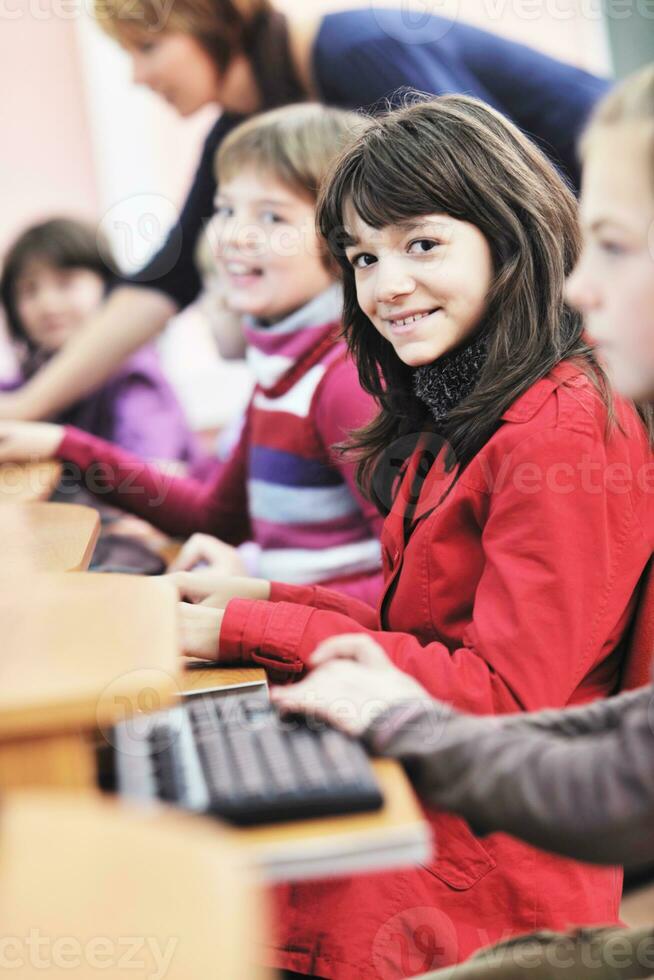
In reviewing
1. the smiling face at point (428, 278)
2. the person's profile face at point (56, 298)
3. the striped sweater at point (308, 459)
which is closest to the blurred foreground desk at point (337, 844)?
the smiling face at point (428, 278)

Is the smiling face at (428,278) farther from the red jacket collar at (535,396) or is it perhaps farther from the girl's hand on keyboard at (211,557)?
the girl's hand on keyboard at (211,557)

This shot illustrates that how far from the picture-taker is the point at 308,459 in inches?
55.3

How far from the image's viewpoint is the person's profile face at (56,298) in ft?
7.86

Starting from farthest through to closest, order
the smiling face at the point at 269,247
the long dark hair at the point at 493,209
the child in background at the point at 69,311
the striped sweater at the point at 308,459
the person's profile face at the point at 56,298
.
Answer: the person's profile face at the point at 56,298 < the child in background at the point at 69,311 < the smiling face at the point at 269,247 < the striped sweater at the point at 308,459 < the long dark hair at the point at 493,209

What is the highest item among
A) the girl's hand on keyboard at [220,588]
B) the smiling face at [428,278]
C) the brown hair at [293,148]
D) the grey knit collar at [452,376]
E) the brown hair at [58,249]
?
the brown hair at [293,148]

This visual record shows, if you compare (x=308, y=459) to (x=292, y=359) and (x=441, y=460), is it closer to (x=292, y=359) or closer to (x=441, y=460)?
(x=292, y=359)

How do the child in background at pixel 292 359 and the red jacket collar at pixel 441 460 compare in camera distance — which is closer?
the red jacket collar at pixel 441 460

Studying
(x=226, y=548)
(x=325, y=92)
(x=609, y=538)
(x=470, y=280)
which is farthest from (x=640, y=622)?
(x=325, y=92)

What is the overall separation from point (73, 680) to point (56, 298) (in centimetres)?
191

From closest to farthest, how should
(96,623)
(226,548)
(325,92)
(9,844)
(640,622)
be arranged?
(9,844), (96,623), (640,622), (226,548), (325,92)

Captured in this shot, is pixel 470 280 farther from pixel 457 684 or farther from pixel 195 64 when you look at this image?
pixel 195 64

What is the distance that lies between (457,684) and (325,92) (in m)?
1.24

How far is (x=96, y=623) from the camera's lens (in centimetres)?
72

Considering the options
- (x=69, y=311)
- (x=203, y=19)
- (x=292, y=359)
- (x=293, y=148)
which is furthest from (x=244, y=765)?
(x=69, y=311)
